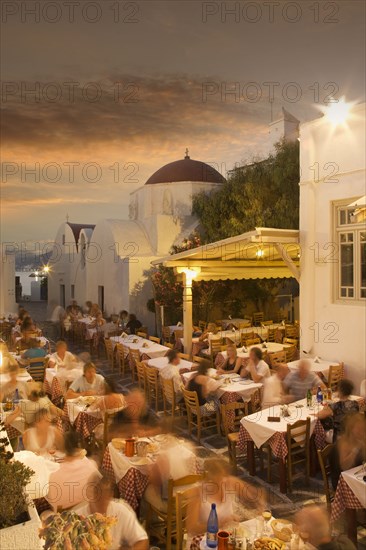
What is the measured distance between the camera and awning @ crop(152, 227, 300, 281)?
11.1m

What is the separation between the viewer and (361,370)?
1015 centimetres

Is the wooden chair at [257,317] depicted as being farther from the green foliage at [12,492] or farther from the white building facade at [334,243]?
the green foliage at [12,492]

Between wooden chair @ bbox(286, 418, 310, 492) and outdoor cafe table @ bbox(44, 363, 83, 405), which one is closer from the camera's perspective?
wooden chair @ bbox(286, 418, 310, 492)

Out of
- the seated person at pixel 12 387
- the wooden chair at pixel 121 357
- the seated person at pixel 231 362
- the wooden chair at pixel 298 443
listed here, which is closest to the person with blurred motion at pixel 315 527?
the wooden chair at pixel 298 443

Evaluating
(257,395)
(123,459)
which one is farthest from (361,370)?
(123,459)

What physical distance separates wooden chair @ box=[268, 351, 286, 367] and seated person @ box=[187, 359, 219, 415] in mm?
2933

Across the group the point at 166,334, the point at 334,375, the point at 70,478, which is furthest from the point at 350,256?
the point at 166,334

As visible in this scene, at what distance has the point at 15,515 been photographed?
126 inches

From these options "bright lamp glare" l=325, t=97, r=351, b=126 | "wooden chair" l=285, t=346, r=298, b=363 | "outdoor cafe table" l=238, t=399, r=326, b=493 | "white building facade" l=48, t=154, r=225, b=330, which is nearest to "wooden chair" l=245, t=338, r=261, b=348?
"wooden chair" l=285, t=346, r=298, b=363

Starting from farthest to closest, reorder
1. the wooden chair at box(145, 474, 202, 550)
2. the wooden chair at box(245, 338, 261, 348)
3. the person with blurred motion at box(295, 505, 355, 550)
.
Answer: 1. the wooden chair at box(245, 338, 261, 348)
2. the wooden chair at box(145, 474, 202, 550)
3. the person with blurred motion at box(295, 505, 355, 550)

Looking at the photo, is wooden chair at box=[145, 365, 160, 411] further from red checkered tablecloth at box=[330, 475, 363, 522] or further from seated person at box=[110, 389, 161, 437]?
red checkered tablecloth at box=[330, 475, 363, 522]

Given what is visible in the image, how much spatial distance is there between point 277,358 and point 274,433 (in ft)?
16.3

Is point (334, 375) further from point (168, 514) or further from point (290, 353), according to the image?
point (168, 514)

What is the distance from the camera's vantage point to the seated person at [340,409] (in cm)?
666
